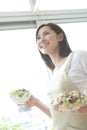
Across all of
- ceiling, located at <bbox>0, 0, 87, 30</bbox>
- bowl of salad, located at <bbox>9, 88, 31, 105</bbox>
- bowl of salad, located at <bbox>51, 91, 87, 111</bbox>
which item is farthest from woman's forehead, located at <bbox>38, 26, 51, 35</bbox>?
ceiling, located at <bbox>0, 0, 87, 30</bbox>

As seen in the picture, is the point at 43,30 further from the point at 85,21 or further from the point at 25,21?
the point at 85,21

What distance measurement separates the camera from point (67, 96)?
4.21 ft

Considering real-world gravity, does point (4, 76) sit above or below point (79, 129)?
above

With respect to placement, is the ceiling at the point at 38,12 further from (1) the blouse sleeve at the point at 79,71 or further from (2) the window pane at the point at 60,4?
(1) the blouse sleeve at the point at 79,71

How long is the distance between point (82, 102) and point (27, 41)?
58.3 inches

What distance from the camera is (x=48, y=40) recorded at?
1.65 metres

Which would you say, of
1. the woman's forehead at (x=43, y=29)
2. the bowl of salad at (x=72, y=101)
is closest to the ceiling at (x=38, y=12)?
the woman's forehead at (x=43, y=29)

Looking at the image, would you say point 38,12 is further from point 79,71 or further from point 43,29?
point 79,71

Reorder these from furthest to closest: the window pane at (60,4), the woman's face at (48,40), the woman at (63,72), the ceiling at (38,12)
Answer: the window pane at (60,4)
the ceiling at (38,12)
the woman's face at (48,40)
the woman at (63,72)

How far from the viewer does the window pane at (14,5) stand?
8.63 ft

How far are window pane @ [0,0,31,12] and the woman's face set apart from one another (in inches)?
40.4

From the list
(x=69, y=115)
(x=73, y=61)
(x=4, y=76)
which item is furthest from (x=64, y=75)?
(x=4, y=76)

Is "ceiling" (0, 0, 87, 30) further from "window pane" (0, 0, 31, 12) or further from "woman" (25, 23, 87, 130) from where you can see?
"woman" (25, 23, 87, 130)

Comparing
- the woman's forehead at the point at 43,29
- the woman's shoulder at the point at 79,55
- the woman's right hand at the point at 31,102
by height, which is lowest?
the woman's right hand at the point at 31,102
